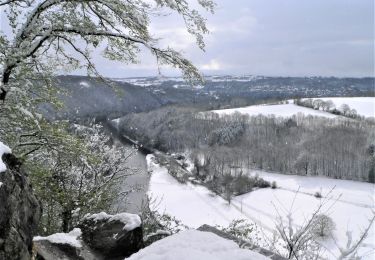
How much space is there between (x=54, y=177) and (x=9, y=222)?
290 inches

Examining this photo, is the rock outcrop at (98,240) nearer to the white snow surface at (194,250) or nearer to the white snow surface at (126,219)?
the white snow surface at (126,219)

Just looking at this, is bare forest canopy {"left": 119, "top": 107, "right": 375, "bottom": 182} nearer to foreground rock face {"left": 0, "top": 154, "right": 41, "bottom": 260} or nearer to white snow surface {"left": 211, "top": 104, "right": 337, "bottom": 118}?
white snow surface {"left": 211, "top": 104, "right": 337, "bottom": 118}

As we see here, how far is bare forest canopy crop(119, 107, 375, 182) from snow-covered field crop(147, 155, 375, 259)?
19.1 feet

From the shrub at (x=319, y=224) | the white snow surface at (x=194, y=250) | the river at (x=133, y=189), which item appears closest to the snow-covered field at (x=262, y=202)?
the river at (x=133, y=189)

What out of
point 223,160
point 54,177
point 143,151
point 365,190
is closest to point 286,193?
point 365,190

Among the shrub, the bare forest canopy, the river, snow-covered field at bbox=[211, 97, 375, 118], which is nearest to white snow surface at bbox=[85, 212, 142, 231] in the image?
the shrub

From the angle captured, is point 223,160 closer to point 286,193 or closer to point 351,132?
point 286,193

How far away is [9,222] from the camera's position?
16.9ft

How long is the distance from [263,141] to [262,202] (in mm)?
41265

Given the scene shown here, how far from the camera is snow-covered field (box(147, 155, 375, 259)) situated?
63.5 metres

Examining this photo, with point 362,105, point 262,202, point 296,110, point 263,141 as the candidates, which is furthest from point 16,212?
point 362,105

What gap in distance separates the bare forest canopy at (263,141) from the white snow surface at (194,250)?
8466 cm

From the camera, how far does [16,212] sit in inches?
211

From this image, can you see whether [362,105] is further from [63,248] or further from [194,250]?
[194,250]
